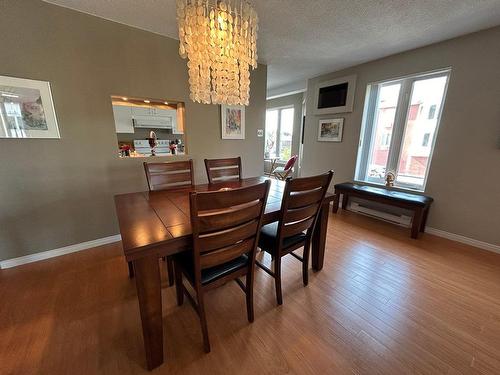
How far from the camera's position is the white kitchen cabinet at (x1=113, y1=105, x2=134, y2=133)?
276cm

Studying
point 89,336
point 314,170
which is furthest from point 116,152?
point 314,170

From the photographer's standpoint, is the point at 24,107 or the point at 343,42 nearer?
the point at 24,107

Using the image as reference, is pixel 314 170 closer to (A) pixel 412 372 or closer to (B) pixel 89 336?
(A) pixel 412 372

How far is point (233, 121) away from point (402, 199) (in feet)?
8.55

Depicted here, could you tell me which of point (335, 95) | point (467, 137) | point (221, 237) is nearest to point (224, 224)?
point (221, 237)

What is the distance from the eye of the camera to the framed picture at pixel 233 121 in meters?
2.99

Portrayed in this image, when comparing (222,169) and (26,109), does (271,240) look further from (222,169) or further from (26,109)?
(26,109)

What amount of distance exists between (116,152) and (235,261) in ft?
6.45

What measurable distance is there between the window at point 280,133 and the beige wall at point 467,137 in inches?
120

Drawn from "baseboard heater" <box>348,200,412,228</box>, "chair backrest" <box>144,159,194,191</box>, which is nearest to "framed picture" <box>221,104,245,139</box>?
"chair backrest" <box>144,159,194,191</box>

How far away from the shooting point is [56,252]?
2.12 meters

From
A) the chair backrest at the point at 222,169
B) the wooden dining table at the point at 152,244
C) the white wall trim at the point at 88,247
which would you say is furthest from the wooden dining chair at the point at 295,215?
the white wall trim at the point at 88,247

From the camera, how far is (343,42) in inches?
98.8

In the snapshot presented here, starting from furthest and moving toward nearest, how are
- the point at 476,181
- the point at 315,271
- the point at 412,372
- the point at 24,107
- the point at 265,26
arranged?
the point at 476,181 → the point at 265,26 → the point at 315,271 → the point at 24,107 → the point at 412,372
